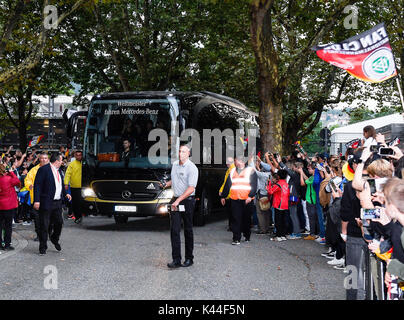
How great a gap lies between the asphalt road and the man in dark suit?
32cm

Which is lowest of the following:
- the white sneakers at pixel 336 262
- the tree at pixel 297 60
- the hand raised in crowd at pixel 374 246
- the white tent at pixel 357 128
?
the white sneakers at pixel 336 262

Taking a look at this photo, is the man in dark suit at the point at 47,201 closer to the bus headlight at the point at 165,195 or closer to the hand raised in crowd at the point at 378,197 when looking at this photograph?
the bus headlight at the point at 165,195

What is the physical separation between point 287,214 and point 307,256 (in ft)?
7.78

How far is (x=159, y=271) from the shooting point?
769cm

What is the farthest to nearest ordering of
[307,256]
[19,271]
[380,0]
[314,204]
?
[380,0]
[314,204]
[307,256]
[19,271]

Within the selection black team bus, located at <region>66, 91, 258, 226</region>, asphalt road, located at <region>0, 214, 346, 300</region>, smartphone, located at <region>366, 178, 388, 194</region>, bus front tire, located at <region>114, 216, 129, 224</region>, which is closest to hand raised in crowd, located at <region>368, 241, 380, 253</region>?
smartphone, located at <region>366, 178, 388, 194</region>

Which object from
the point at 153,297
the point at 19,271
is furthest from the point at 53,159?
the point at 153,297

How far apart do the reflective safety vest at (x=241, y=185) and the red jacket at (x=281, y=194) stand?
2.42ft

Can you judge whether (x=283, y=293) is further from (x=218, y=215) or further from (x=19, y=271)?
(x=218, y=215)

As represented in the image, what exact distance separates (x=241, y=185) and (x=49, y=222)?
378cm

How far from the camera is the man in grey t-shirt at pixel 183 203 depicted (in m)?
8.04

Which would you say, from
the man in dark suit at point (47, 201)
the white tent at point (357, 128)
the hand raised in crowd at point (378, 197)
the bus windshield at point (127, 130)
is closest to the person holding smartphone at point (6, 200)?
the man in dark suit at point (47, 201)

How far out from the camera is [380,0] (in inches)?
923

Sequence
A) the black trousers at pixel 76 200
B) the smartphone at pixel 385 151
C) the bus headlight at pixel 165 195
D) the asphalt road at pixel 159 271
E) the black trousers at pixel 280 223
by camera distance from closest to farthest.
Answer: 1. the smartphone at pixel 385 151
2. the asphalt road at pixel 159 271
3. the black trousers at pixel 280 223
4. the bus headlight at pixel 165 195
5. the black trousers at pixel 76 200
